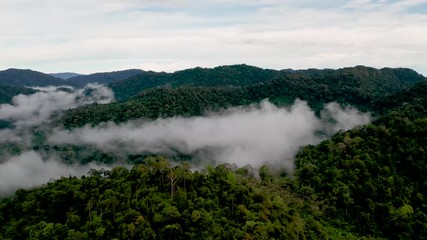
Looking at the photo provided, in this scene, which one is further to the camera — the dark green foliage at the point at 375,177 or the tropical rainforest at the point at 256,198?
the dark green foliage at the point at 375,177

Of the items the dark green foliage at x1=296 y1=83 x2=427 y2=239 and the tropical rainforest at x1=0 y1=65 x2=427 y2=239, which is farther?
the dark green foliage at x1=296 y1=83 x2=427 y2=239

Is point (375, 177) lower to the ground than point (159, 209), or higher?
higher

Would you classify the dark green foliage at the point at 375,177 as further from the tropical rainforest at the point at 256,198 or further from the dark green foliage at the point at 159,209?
the dark green foliage at the point at 159,209

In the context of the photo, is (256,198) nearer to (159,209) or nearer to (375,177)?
(159,209)

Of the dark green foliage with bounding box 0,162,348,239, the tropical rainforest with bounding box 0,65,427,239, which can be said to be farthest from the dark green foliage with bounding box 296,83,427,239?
the dark green foliage with bounding box 0,162,348,239

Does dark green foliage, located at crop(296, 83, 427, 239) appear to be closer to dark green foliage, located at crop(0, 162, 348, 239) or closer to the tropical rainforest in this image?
the tropical rainforest

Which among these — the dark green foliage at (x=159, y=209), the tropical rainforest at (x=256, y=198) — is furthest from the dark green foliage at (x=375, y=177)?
the dark green foliage at (x=159, y=209)

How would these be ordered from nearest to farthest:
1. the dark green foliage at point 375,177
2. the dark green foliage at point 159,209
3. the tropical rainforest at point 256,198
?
the dark green foliage at point 159,209
the tropical rainforest at point 256,198
the dark green foliage at point 375,177

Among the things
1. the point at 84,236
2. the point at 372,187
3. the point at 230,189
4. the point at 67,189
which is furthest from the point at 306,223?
the point at 67,189

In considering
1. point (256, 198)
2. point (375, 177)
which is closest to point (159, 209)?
point (256, 198)
